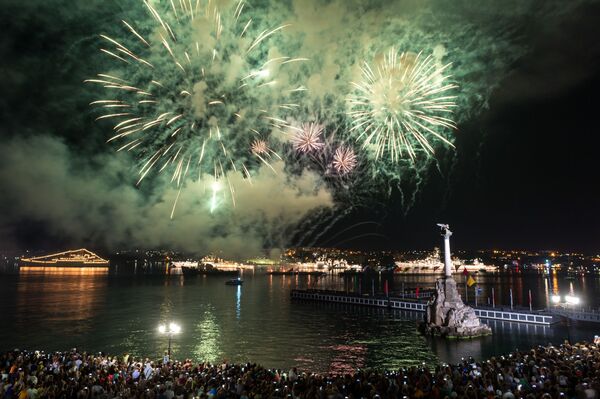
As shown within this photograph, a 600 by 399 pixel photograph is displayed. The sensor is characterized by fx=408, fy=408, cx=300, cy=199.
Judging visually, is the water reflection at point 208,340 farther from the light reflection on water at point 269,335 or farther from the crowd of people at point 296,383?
the crowd of people at point 296,383

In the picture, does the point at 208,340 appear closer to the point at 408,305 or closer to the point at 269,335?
the point at 269,335

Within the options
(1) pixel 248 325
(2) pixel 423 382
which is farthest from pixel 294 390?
(1) pixel 248 325

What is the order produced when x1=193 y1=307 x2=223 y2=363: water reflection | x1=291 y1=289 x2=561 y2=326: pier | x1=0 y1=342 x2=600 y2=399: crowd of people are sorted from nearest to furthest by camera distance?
x1=0 y1=342 x2=600 y2=399: crowd of people
x1=193 y1=307 x2=223 y2=363: water reflection
x1=291 y1=289 x2=561 y2=326: pier

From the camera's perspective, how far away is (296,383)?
16.5 m

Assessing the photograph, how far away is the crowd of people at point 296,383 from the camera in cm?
1455

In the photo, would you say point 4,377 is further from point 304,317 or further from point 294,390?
point 304,317

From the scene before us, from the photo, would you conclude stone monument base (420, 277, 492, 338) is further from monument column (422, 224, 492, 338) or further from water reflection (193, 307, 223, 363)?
water reflection (193, 307, 223, 363)

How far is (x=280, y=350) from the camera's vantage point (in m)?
44.0

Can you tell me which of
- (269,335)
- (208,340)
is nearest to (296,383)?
(208,340)

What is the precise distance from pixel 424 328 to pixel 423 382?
37.6m

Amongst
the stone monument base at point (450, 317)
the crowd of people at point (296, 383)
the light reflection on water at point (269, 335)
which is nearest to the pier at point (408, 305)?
the light reflection on water at point (269, 335)

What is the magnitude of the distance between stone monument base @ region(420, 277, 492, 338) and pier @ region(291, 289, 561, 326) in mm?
11182

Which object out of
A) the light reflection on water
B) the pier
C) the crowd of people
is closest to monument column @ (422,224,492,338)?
the light reflection on water

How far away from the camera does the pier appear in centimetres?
5583
